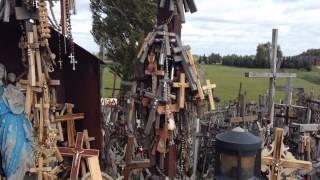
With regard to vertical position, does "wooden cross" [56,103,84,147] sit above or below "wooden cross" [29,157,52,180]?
above

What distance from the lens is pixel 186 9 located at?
20.2 ft

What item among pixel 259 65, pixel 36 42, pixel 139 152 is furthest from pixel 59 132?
pixel 259 65

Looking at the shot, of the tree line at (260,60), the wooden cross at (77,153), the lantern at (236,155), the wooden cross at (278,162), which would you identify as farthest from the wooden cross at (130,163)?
the tree line at (260,60)

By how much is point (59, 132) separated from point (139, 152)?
2.25 m

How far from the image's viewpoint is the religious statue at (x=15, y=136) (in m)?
5.41

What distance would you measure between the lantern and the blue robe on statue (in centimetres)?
238

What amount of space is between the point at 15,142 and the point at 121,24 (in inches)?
429

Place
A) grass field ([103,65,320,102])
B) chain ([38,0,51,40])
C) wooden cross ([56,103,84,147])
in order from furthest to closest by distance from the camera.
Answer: grass field ([103,65,320,102]) → wooden cross ([56,103,84,147]) → chain ([38,0,51,40])

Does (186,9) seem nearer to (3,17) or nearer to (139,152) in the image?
(3,17)

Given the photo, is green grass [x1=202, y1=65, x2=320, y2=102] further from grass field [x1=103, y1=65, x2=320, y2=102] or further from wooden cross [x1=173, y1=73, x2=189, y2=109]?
wooden cross [x1=173, y1=73, x2=189, y2=109]

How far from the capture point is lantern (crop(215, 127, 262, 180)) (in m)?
4.07

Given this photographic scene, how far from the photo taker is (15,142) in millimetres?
5414

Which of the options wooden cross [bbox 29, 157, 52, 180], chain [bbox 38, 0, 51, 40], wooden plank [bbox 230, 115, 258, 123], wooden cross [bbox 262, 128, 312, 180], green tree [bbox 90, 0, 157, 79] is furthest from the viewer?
green tree [bbox 90, 0, 157, 79]

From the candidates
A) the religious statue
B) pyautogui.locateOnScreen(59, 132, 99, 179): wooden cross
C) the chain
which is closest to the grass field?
pyautogui.locateOnScreen(59, 132, 99, 179): wooden cross
